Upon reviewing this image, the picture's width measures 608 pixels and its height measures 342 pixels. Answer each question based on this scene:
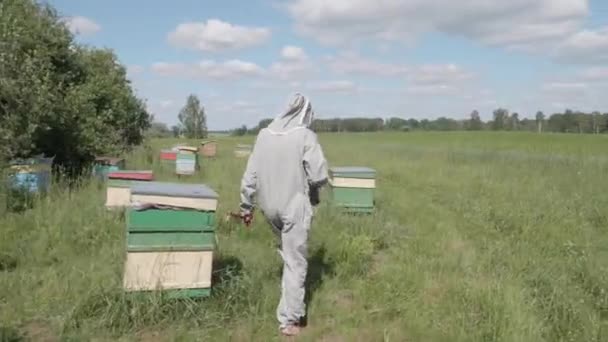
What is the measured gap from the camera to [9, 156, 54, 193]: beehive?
7.91 meters

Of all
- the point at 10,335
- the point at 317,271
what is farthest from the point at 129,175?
the point at 10,335

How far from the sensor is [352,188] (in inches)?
314

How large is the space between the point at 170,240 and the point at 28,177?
5.20 meters

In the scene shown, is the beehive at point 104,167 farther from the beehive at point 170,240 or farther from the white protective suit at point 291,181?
the white protective suit at point 291,181

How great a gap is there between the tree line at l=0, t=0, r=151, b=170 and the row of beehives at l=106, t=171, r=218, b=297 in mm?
5478

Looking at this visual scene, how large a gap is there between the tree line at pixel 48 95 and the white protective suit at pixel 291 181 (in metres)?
6.11

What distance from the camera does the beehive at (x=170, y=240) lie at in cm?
396

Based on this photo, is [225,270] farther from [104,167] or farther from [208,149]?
[208,149]

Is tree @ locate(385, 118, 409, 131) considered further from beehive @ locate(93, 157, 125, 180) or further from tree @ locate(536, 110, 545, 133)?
beehive @ locate(93, 157, 125, 180)

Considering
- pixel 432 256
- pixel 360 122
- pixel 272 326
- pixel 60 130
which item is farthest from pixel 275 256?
pixel 360 122

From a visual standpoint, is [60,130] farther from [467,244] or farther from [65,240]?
[467,244]

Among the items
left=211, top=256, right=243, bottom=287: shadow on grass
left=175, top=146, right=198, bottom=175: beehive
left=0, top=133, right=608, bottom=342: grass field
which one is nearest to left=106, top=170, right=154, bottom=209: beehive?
left=0, top=133, right=608, bottom=342: grass field

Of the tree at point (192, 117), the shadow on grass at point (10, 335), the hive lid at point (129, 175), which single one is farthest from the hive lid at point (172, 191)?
the tree at point (192, 117)

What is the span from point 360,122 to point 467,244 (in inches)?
3521
